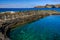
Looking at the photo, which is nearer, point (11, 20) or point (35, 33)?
point (35, 33)

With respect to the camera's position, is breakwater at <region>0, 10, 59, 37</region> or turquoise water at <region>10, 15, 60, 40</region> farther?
breakwater at <region>0, 10, 59, 37</region>

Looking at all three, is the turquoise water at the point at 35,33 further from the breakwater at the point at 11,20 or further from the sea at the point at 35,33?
the breakwater at the point at 11,20

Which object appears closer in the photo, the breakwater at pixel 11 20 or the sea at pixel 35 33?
the sea at pixel 35 33

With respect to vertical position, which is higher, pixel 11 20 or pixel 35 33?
pixel 11 20

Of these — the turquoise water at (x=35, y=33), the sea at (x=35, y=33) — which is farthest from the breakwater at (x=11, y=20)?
the turquoise water at (x=35, y=33)

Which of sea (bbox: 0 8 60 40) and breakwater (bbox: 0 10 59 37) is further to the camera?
breakwater (bbox: 0 10 59 37)

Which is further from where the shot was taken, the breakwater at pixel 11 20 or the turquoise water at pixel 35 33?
the breakwater at pixel 11 20

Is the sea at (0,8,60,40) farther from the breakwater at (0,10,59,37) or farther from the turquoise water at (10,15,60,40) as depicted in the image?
the breakwater at (0,10,59,37)

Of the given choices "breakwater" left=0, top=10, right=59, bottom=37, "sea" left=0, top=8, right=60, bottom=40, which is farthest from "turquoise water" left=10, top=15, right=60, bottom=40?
Result: "breakwater" left=0, top=10, right=59, bottom=37

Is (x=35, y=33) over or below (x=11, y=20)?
below

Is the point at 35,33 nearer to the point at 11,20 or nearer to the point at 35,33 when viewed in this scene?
the point at 35,33

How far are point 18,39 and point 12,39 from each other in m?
0.64

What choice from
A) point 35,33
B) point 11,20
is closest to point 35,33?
point 35,33

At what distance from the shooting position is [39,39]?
1598 centimetres
